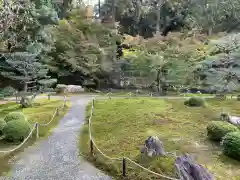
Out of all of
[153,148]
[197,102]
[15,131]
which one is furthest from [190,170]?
[197,102]

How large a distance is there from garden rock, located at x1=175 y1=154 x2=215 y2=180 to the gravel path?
83.8 inches

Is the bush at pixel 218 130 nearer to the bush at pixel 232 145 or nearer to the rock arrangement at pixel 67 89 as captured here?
the bush at pixel 232 145

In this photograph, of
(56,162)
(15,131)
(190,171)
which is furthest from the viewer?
(15,131)

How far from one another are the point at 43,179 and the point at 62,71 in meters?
23.7

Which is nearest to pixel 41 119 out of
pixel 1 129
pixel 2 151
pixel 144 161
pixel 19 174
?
pixel 1 129

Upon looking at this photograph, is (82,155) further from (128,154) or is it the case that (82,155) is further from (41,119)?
(41,119)

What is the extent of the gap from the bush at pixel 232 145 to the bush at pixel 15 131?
769 cm

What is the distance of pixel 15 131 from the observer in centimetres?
1165

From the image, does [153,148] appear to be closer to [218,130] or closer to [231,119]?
[218,130]

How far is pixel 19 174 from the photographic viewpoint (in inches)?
341

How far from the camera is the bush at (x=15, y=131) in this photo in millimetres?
11633

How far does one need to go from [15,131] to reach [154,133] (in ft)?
18.4

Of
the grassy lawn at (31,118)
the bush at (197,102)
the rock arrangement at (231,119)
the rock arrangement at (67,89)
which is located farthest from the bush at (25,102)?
the rock arrangement at (231,119)

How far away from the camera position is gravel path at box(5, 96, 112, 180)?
8602mm
